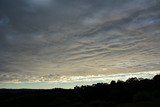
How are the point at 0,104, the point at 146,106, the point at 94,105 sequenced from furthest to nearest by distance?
the point at 0,104, the point at 94,105, the point at 146,106

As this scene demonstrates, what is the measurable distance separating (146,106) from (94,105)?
21572 mm

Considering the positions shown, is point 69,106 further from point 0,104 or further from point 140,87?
point 140,87

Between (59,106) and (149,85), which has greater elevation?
(149,85)

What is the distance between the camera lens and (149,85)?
125m

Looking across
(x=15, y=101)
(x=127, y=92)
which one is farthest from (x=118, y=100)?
(x=15, y=101)

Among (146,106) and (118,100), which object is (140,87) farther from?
(146,106)

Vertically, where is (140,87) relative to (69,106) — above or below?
above

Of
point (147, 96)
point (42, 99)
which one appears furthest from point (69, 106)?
point (42, 99)

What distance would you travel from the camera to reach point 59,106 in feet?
280

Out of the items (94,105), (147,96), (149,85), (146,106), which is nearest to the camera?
(146,106)

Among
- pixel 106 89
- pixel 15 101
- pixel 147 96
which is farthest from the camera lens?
pixel 106 89

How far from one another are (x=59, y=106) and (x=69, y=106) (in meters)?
11.7

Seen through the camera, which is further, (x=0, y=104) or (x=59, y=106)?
(x=0, y=104)

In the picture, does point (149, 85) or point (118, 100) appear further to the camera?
point (149, 85)
